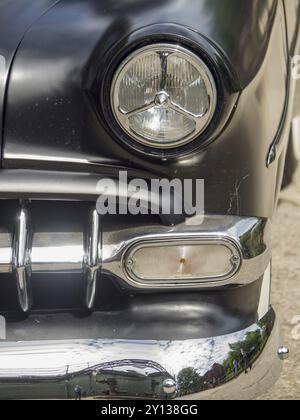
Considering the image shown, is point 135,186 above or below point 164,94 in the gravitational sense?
below

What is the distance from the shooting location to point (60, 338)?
5.91 ft

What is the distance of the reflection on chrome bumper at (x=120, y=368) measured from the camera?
1.75 m

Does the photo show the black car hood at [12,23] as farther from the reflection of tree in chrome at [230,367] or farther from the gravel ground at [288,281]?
the gravel ground at [288,281]

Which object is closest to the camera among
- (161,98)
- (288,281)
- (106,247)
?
(161,98)

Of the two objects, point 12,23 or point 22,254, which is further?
point 12,23

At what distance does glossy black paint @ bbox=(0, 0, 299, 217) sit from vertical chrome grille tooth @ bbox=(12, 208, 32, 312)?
126mm

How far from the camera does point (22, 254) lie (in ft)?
5.70

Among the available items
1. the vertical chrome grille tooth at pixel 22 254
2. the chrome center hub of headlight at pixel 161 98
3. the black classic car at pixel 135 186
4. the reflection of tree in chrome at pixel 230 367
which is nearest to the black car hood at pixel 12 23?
the black classic car at pixel 135 186

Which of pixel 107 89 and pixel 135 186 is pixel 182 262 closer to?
pixel 135 186

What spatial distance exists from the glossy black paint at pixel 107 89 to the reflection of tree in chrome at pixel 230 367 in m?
0.30

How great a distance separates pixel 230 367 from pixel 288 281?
3.86 ft

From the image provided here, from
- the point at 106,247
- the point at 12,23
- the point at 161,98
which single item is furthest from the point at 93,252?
the point at 12,23

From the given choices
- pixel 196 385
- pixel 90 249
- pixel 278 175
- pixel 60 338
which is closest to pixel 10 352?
pixel 60 338

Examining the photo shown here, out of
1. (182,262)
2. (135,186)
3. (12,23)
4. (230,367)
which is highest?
(12,23)
